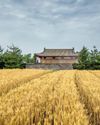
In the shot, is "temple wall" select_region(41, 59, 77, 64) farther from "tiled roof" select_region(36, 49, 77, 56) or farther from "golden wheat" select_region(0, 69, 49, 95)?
"golden wheat" select_region(0, 69, 49, 95)

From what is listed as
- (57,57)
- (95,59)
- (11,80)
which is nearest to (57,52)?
(57,57)

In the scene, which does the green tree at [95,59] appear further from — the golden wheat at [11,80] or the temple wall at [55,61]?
the golden wheat at [11,80]

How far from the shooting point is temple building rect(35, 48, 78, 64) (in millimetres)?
70531

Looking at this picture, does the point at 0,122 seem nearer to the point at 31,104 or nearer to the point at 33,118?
the point at 33,118

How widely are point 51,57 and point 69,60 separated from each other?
461 centimetres

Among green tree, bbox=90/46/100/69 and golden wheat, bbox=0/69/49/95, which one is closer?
golden wheat, bbox=0/69/49/95

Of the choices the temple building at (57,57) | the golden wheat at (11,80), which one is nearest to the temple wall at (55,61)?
the temple building at (57,57)

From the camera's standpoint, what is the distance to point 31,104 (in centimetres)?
504

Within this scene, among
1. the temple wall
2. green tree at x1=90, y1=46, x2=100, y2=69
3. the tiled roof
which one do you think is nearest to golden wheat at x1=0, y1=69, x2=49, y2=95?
green tree at x1=90, y1=46, x2=100, y2=69

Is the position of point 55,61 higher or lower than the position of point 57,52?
lower

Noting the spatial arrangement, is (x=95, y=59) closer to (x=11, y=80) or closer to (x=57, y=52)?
(x=57, y=52)

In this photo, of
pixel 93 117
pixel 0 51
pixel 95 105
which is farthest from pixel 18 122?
pixel 0 51

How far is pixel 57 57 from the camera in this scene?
7138cm

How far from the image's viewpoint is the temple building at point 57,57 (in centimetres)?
7053
